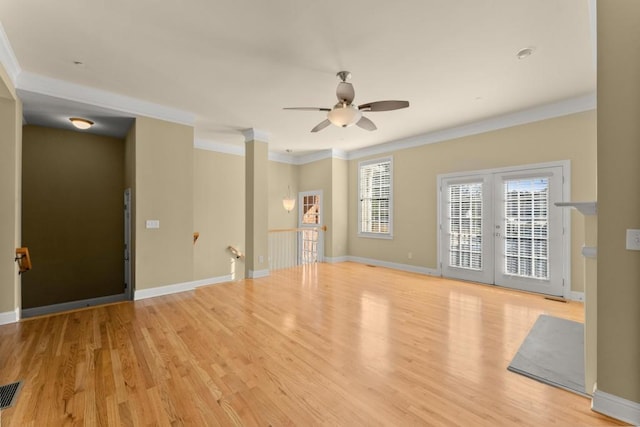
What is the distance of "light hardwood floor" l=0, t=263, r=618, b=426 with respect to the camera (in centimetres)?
186

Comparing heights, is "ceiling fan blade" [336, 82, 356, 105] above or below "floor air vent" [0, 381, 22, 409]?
above

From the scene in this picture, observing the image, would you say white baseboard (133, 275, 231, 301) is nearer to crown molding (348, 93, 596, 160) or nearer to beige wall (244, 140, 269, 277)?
beige wall (244, 140, 269, 277)

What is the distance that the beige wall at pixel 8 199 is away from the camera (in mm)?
3385

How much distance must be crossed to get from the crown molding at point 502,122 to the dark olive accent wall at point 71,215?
612cm

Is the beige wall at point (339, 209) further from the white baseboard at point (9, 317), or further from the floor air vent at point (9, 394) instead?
the floor air vent at point (9, 394)

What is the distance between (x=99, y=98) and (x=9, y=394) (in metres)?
3.63

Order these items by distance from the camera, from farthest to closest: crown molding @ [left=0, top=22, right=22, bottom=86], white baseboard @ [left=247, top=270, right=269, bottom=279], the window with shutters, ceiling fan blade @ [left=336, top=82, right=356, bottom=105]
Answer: the window with shutters
white baseboard @ [left=247, top=270, right=269, bottom=279]
ceiling fan blade @ [left=336, top=82, right=356, bottom=105]
crown molding @ [left=0, top=22, right=22, bottom=86]

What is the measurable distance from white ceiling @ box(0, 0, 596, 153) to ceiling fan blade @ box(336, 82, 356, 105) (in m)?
0.33

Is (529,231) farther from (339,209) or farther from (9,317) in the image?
(9,317)

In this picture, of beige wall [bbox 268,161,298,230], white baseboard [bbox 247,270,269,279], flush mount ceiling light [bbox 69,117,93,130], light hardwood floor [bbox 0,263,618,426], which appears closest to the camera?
light hardwood floor [bbox 0,263,618,426]

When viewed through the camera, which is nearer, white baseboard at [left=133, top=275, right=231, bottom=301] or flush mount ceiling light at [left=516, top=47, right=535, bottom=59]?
flush mount ceiling light at [left=516, top=47, right=535, bottom=59]

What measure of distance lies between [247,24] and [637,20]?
284 centimetres

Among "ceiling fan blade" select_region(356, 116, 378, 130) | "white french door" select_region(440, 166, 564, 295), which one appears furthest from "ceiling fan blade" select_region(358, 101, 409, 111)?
"white french door" select_region(440, 166, 564, 295)

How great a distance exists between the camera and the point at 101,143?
5500mm
